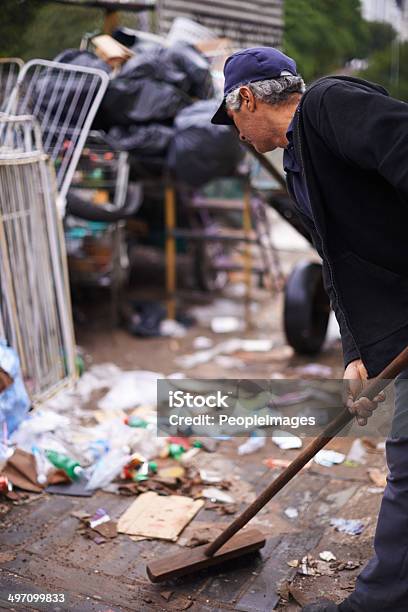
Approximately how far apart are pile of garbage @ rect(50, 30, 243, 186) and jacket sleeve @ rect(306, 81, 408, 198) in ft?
14.1

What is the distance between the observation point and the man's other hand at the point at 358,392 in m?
2.29

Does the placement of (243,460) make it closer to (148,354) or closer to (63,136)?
(148,354)

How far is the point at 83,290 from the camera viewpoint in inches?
313

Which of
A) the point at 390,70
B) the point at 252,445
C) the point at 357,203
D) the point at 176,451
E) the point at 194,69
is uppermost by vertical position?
the point at 357,203

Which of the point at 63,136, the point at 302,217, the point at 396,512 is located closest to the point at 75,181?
the point at 63,136

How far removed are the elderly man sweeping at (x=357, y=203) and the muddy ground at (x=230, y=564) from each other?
49 cm

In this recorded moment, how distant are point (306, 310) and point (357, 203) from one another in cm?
376

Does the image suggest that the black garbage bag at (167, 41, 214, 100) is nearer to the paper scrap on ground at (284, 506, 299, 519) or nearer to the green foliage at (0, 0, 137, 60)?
the green foliage at (0, 0, 137, 60)

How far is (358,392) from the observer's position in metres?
2.43

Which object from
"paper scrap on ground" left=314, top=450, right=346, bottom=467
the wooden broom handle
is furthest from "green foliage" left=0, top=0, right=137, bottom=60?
the wooden broom handle

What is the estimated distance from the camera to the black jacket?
192 cm

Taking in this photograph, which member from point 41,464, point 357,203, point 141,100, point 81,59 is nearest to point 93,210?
point 141,100

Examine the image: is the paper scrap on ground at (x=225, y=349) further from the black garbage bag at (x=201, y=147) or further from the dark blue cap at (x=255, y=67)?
the dark blue cap at (x=255, y=67)
